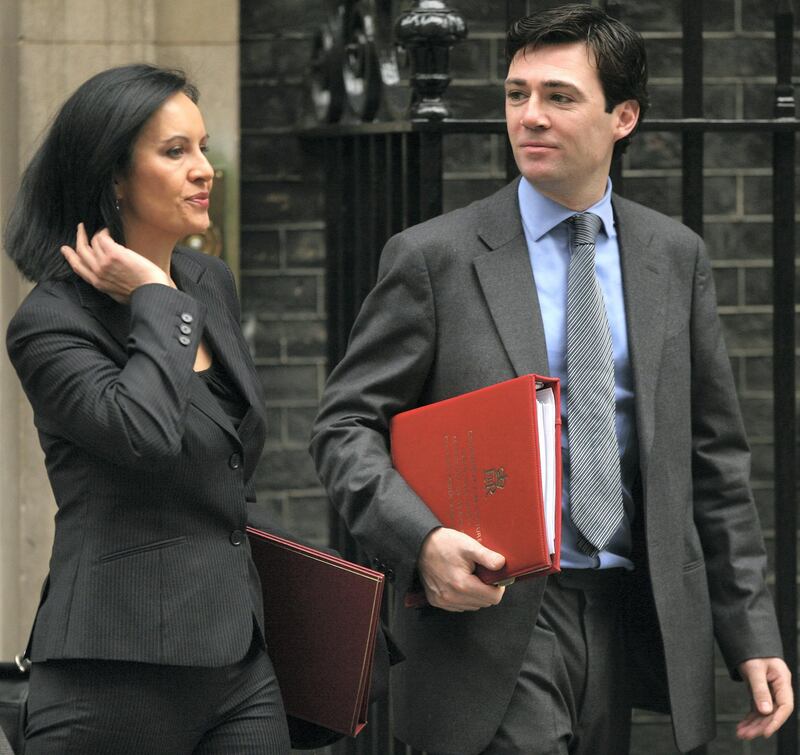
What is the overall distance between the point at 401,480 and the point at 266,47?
2430mm

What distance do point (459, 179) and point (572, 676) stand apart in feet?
7.61

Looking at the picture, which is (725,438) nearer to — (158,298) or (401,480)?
(401,480)

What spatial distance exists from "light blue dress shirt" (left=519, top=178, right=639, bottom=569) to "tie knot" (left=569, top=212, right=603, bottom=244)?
2 centimetres

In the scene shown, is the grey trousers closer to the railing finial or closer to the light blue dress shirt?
the light blue dress shirt

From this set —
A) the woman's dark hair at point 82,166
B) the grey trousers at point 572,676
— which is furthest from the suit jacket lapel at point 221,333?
the grey trousers at point 572,676

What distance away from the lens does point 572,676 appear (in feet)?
9.88

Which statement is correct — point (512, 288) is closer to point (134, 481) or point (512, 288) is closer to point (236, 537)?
point (236, 537)

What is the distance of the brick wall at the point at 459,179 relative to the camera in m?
4.98

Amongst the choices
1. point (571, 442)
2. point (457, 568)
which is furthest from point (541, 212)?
point (457, 568)

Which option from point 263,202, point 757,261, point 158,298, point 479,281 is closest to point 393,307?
point 479,281

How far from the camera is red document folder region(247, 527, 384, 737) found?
9.48 feet

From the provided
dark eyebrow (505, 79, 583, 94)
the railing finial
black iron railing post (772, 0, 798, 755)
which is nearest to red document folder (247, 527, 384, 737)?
dark eyebrow (505, 79, 583, 94)

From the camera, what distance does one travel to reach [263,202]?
197 inches

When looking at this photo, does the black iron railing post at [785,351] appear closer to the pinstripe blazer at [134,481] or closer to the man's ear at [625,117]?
the man's ear at [625,117]
